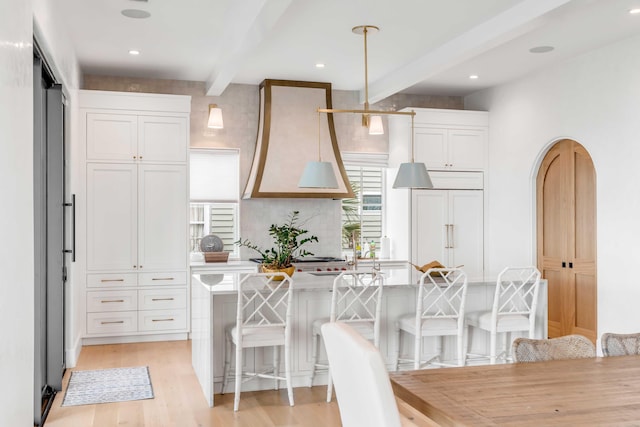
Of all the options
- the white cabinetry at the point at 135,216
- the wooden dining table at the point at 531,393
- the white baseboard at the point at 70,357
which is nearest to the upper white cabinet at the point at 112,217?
the white cabinetry at the point at 135,216

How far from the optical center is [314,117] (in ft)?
23.0

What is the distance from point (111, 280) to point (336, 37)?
125 inches

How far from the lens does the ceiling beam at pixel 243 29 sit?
4.08m

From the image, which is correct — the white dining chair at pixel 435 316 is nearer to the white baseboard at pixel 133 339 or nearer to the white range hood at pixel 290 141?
the white range hood at pixel 290 141

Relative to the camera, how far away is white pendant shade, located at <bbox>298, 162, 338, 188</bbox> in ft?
15.4

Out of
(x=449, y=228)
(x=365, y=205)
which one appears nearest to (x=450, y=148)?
(x=449, y=228)

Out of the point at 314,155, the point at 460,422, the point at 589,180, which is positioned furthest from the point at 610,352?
the point at 314,155

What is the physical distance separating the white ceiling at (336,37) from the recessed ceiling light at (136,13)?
56mm

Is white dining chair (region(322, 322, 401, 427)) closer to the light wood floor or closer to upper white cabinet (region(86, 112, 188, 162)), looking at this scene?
the light wood floor
